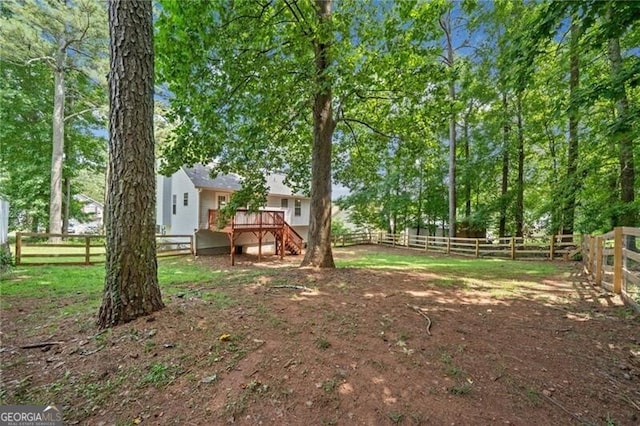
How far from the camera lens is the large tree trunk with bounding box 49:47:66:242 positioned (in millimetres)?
14891

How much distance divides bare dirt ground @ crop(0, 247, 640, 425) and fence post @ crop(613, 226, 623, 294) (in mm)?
1016

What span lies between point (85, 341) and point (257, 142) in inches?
234

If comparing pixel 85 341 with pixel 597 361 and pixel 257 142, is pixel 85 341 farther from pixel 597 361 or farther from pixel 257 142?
pixel 257 142

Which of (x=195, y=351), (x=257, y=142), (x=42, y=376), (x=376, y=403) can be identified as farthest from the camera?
(x=257, y=142)

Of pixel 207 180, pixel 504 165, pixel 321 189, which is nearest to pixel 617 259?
pixel 321 189

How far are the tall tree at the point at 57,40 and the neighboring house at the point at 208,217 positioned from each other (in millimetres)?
5280

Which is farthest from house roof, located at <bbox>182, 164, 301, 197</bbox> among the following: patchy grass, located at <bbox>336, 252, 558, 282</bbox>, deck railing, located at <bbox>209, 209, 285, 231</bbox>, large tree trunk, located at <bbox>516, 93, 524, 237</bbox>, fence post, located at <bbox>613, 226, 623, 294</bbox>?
large tree trunk, located at <bbox>516, 93, 524, 237</bbox>

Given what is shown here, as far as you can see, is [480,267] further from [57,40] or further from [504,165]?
[57,40]

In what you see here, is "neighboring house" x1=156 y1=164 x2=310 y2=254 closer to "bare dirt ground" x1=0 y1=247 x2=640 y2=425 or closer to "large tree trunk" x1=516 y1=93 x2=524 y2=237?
"bare dirt ground" x1=0 y1=247 x2=640 y2=425

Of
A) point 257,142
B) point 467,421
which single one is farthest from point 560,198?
point 467,421

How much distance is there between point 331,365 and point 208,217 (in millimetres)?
13506

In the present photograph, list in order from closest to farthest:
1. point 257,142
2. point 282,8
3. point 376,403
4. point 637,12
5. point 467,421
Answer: point 467,421 → point 376,403 → point 637,12 → point 282,8 → point 257,142

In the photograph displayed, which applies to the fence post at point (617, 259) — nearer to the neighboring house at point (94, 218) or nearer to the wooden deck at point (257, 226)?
the wooden deck at point (257, 226)

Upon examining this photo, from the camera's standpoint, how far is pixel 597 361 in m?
2.95
